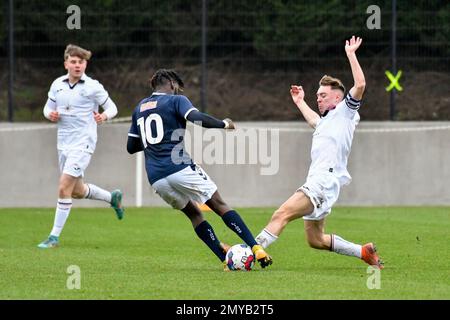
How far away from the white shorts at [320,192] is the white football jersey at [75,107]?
4715 mm

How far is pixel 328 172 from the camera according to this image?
11070 millimetres

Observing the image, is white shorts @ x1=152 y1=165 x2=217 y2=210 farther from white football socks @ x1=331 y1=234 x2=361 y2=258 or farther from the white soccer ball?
white football socks @ x1=331 y1=234 x2=361 y2=258

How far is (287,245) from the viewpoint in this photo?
14.3 meters

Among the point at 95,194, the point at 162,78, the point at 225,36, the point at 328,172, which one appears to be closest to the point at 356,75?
the point at 328,172

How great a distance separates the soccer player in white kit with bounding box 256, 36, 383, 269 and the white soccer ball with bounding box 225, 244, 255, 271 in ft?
0.57

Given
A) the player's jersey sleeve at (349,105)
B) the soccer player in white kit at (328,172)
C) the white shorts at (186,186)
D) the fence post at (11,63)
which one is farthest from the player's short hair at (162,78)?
the fence post at (11,63)

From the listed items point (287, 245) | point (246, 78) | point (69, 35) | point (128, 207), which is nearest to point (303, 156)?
point (246, 78)

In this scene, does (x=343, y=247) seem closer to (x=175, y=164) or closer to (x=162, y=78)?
(x=175, y=164)

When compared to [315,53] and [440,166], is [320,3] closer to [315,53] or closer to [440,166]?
[315,53]

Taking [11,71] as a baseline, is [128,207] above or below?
below

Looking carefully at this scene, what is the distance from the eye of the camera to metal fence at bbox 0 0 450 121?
845 inches

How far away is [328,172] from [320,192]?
0.81 feet
